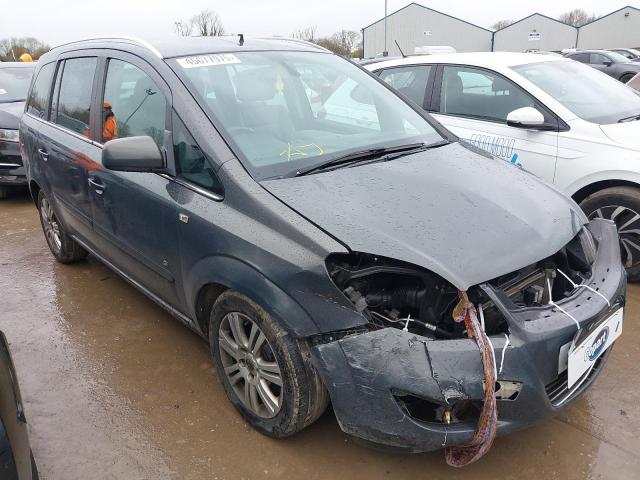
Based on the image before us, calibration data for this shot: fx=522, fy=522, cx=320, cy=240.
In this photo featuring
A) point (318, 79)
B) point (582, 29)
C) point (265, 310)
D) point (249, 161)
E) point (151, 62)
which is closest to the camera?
point (265, 310)

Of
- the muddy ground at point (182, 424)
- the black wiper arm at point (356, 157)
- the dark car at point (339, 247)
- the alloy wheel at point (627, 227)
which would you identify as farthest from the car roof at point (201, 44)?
the alloy wheel at point (627, 227)

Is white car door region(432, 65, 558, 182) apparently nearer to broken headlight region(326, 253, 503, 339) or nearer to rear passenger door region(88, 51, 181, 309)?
broken headlight region(326, 253, 503, 339)

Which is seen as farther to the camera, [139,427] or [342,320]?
[139,427]

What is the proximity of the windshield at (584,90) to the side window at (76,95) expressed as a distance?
317 centimetres

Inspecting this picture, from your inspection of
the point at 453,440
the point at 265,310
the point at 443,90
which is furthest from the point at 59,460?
the point at 443,90

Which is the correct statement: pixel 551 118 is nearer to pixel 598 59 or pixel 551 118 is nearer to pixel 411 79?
pixel 411 79

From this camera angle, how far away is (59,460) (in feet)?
7.55

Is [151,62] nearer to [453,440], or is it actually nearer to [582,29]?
[453,440]

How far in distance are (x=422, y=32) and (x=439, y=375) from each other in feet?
162

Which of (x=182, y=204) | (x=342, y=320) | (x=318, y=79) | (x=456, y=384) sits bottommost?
(x=456, y=384)

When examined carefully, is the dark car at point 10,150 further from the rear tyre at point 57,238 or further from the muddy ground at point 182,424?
the muddy ground at point 182,424

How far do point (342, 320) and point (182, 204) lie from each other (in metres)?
0.98

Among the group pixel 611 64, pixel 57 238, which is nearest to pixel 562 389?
pixel 57 238

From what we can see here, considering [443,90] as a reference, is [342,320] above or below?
below
